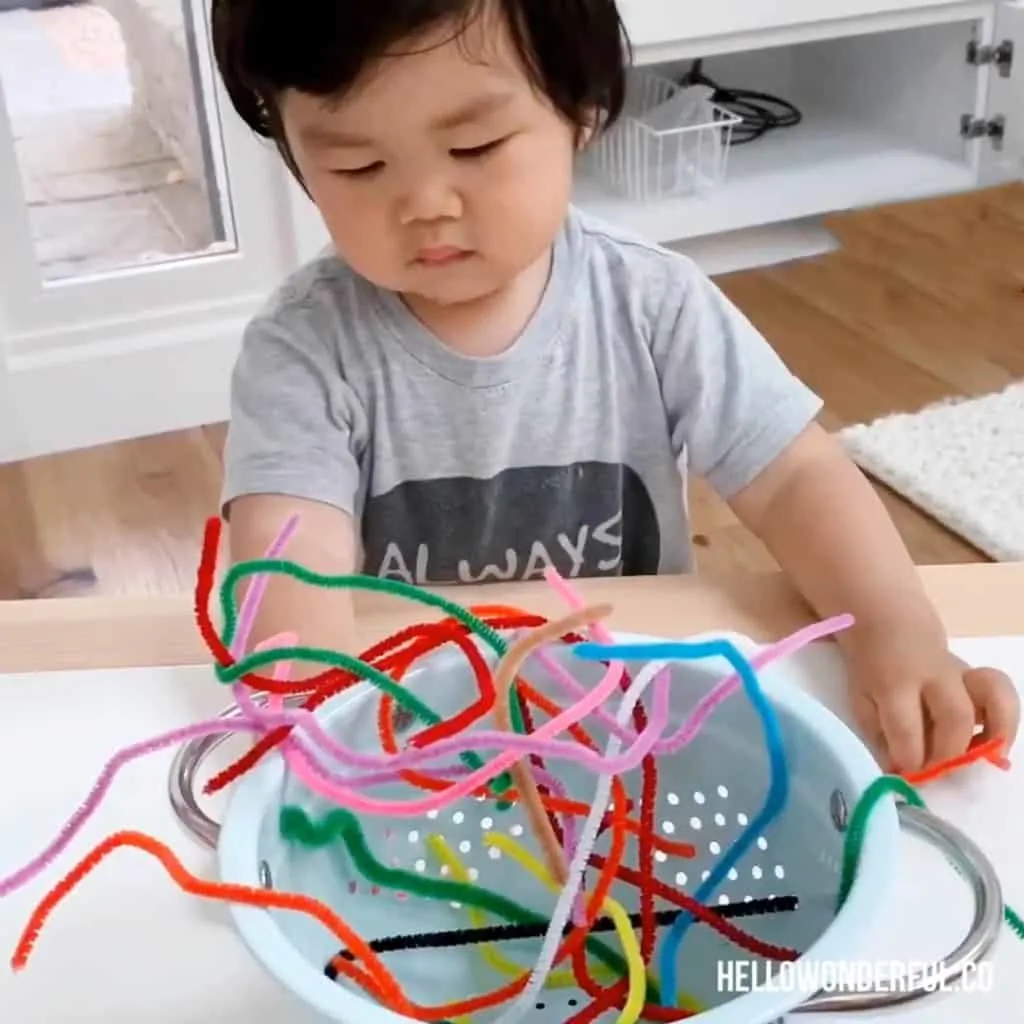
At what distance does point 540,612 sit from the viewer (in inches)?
20.8

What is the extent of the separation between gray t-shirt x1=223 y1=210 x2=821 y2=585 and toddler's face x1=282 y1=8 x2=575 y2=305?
3.3 inches

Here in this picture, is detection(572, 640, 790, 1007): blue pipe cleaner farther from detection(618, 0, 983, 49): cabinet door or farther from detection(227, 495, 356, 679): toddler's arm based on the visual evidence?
detection(618, 0, 983, 49): cabinet door

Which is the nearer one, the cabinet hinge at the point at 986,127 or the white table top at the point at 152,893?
the white table top at the point at 152,893

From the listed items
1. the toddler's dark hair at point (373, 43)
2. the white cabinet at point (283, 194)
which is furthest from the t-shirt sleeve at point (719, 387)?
the white cabinet at point (283, 194)

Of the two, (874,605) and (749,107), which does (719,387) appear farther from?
(749,107)

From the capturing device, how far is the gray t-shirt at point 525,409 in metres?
0.64

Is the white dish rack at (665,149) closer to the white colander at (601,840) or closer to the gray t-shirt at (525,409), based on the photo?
the gray t-shirt at (525,409)

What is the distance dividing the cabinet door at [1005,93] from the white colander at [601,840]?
171 cm

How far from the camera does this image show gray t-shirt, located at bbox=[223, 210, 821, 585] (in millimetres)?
643

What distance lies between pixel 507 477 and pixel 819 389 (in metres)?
0.96

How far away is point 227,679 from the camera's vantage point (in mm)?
329

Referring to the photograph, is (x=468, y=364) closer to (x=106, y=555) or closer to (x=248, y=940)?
(x=248, y=940)

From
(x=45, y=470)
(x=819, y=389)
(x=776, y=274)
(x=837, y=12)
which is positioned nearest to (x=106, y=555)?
(x=45, y=470)

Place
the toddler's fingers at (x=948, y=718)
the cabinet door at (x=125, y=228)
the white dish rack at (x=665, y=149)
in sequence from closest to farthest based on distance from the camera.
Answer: the toddler's fingers at (x=948, y=718) < the cabinet door at (x=125, y=228) < the white dish rack at (x=665, y=149)
